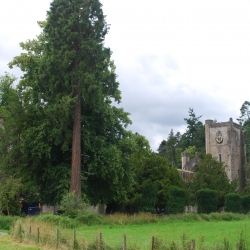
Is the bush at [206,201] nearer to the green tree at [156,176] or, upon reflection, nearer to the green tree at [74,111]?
the green tree at [156,176]

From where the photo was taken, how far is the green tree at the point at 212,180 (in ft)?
171

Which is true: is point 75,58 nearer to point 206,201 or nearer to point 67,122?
point 67,122

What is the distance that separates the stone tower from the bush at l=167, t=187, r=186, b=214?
110 feet

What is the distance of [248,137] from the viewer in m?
81.9

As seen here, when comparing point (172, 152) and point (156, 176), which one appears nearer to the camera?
point (156, 176)

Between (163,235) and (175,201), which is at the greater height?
(175,201)

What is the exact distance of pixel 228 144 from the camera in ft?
243

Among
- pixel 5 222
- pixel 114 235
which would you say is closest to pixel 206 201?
pixel 5 222

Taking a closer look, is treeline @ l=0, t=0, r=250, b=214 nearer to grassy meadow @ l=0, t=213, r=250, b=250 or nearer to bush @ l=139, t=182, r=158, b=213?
grassy meadow @ l=0, t=213, r=250, b=250

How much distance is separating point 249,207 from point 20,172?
98.2ft

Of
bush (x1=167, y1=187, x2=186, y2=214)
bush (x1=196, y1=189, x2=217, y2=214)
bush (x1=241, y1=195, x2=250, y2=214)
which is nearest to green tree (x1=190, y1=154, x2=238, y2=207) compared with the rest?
bush (x1=241, y1=195, x2=250, y2=214)

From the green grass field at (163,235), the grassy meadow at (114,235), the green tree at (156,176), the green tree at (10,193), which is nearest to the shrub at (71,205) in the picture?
the grassy meadow at (114,235)

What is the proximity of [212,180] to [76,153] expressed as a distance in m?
27.5

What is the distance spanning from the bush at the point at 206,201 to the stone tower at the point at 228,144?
2892 centimetres
